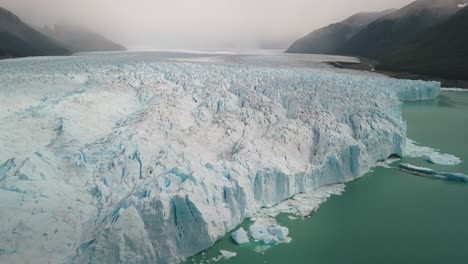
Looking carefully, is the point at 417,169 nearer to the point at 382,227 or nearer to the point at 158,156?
the point at 382,227

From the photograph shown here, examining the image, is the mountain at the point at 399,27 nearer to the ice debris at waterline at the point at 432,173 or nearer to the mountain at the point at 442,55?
the mountain at the point at 442,55

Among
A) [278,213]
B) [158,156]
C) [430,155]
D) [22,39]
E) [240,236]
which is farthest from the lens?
[22,39]

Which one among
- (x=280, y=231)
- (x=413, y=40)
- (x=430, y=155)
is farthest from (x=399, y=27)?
(x=280, y=231)

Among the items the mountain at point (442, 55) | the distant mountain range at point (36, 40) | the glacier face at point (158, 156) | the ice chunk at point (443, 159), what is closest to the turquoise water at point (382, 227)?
the ice chunk at point (443, 159)

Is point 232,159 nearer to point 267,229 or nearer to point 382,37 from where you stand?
point 267,229

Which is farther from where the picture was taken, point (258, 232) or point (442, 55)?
point (442, 55)

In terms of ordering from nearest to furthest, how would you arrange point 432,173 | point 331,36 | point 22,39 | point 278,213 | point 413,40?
point 278,213, point 432,173, point 413,40, point 22,39, point 331,36
